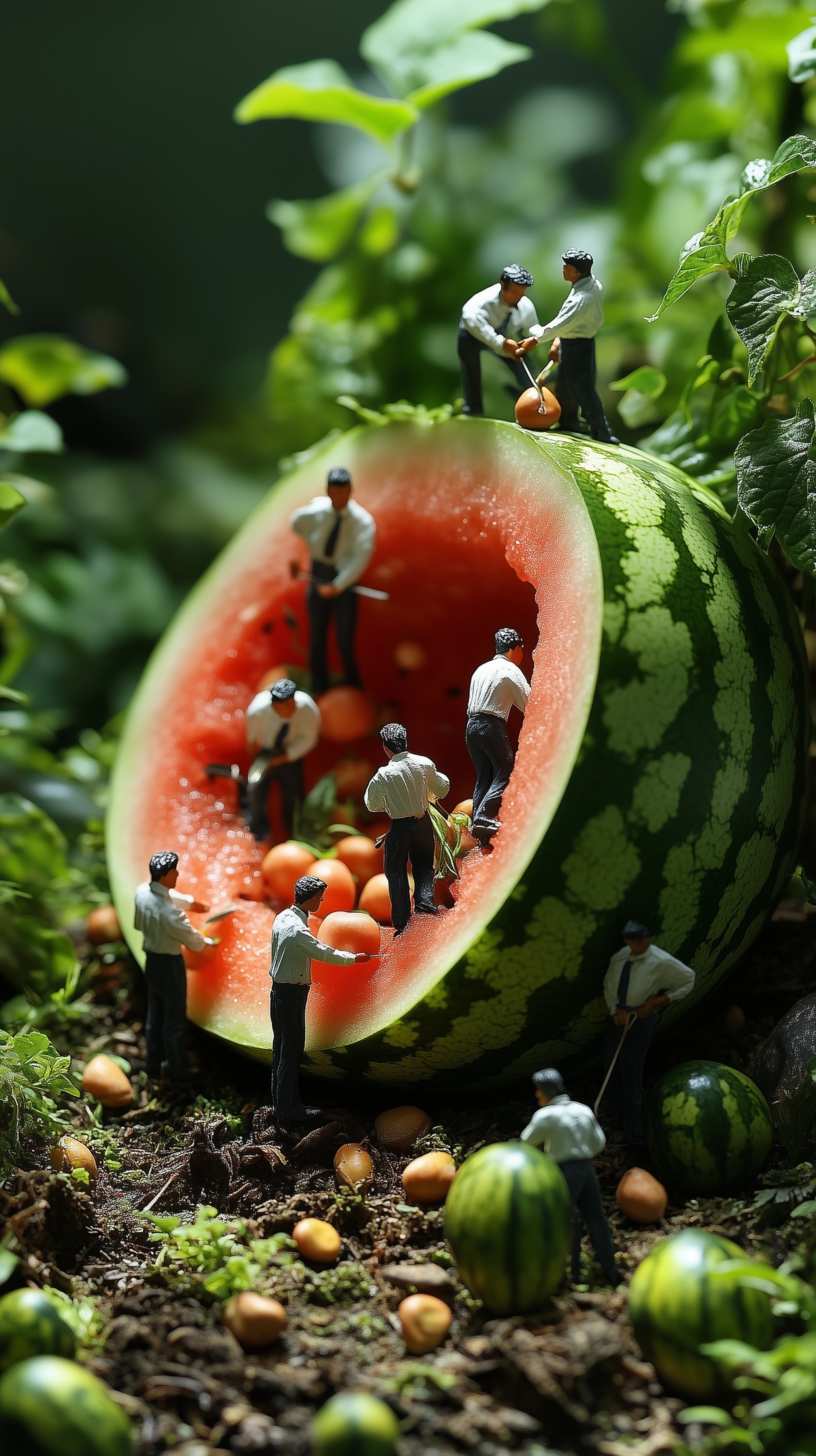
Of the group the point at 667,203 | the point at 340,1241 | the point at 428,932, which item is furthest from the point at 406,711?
the point at 667,203

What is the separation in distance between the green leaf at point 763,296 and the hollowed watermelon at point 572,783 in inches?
11.2

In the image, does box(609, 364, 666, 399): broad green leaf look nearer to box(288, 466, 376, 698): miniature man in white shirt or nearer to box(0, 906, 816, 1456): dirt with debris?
box(288, 466, 376, 698): miniature man in white shirt

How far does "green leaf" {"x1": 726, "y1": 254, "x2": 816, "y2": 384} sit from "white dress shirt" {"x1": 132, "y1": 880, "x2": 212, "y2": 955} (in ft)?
4.45

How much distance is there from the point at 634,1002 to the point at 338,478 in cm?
115

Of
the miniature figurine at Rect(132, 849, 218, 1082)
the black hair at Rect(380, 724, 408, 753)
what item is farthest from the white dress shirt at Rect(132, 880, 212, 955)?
the black hair at Rect(380, 724, 408, 753)

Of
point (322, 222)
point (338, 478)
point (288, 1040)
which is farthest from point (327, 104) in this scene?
point (288, 1040)

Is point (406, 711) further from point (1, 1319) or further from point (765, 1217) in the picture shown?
point (1, 1319)

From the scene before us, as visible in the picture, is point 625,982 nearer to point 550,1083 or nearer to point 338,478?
point 550,1083

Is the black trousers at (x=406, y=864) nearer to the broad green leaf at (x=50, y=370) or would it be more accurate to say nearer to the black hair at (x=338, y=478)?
the black hair at (x=338, y=478)

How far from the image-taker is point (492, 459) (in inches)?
84.7

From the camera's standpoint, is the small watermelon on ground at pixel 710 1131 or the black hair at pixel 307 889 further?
the black hair at pixel 307 889

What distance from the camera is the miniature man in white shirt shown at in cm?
230

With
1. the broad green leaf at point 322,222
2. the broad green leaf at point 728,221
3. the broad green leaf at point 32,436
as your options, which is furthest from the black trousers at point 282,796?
the broad green leaf at point 322,222

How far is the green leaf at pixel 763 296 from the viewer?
188 centimetres
